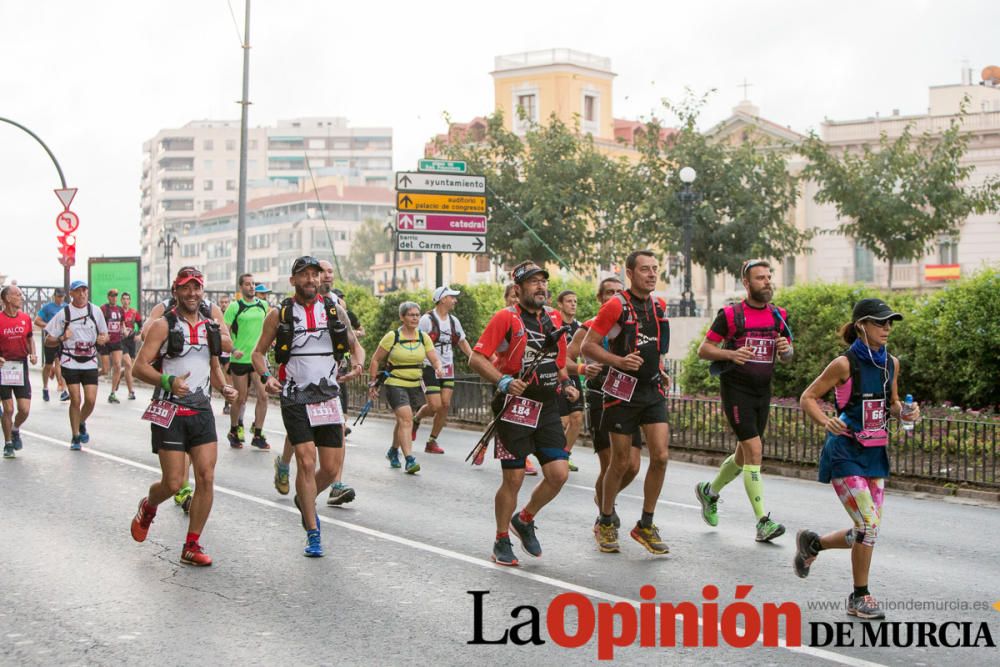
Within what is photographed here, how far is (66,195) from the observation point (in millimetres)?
34406

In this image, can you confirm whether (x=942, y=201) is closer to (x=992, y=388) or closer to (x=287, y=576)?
(x=992, y=388)

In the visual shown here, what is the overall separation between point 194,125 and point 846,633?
578 ft

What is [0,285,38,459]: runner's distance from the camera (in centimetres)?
1524

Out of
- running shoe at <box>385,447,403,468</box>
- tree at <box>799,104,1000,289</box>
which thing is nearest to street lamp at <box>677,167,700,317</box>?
tree at <box>799,104,1000,289</box>

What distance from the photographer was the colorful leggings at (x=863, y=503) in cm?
730

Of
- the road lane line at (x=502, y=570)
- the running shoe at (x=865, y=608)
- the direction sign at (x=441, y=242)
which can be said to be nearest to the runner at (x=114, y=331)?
the direction sign at (x=441, y=242)

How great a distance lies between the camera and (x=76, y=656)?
21.9ft

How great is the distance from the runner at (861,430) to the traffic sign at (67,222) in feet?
95.7

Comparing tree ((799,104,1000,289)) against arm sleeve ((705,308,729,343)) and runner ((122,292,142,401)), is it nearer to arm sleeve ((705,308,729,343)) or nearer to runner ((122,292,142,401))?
runner ((122,292,142,401))

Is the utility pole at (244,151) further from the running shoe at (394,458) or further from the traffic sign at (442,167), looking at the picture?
the running shoe at (394,458)

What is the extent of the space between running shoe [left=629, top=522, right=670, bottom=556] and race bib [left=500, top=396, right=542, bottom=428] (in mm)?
1148

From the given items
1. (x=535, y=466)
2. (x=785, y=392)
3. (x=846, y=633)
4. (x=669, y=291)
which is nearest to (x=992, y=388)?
(x=785, y=392)

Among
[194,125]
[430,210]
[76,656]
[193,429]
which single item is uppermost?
[194,125]

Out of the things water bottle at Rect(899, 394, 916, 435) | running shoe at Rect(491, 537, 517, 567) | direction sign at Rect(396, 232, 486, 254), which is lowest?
running shoe at Rect(491, 537, 517, 567)
